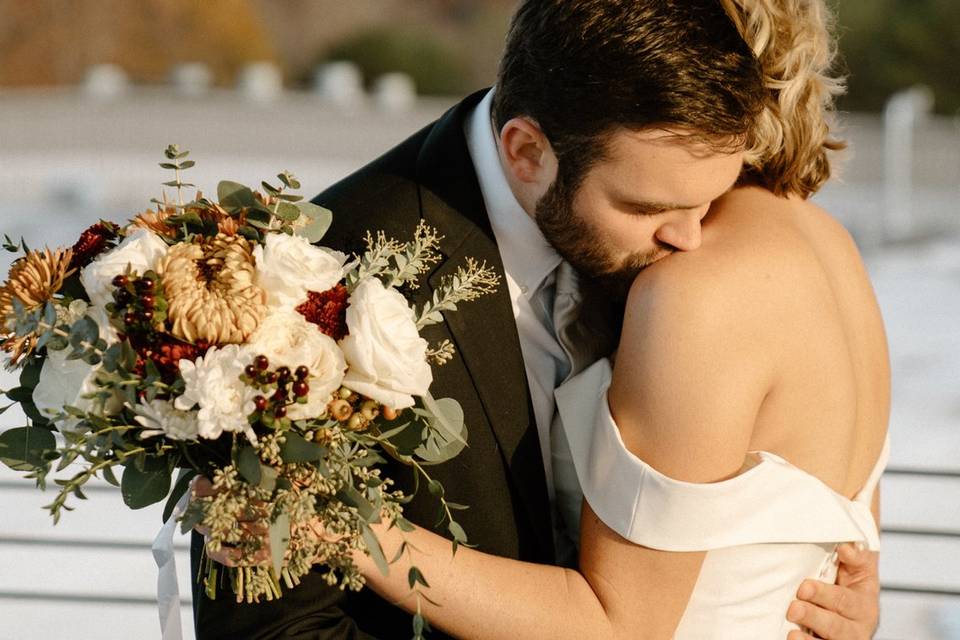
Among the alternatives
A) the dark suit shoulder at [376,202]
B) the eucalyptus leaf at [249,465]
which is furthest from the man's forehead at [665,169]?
the eucalyptus leaf at [249,465]

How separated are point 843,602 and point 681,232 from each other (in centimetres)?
89

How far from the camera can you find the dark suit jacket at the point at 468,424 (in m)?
2.27

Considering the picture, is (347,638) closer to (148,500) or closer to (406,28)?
(148,500)

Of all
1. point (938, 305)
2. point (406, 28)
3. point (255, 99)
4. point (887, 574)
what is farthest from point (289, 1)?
point (887, 574)

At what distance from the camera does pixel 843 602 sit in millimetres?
2461

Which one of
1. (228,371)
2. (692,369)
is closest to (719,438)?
(692,369)

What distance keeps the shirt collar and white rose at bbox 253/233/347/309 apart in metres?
0.67

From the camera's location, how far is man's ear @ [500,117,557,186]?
232 cm

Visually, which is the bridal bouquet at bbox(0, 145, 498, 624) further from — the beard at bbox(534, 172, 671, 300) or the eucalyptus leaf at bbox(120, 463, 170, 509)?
the beard at bbox(534, 172, 671, 300)

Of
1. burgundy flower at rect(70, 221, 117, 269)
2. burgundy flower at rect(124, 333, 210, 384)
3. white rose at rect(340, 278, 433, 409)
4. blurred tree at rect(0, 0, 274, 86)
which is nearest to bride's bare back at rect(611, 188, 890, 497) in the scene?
white rose at rect(340, 278, 433, 409)

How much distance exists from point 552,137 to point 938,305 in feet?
16.6

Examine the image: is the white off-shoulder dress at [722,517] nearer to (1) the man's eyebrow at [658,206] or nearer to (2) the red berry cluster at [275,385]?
(1) the man's eyebrow at [658,206]

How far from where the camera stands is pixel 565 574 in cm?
228

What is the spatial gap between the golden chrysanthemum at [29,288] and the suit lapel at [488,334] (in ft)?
2.43
